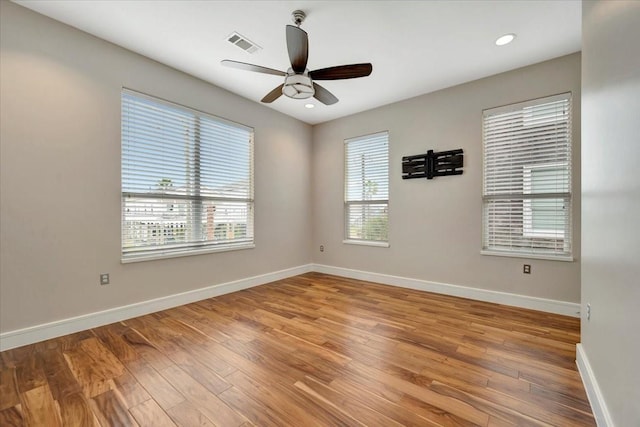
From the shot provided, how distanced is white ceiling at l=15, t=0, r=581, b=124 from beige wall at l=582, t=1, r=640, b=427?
81 centimetres

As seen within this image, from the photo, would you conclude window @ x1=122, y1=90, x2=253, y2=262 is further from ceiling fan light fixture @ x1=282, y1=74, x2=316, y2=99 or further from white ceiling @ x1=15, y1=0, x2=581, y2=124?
ceiling fan light fixture @ x1=282, y1=74, x2=316, y2=99

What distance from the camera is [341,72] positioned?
8.07ft

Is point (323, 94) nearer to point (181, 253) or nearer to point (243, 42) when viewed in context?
point (243, 42)

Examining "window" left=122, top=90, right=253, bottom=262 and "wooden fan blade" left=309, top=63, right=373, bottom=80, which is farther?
"window" left=122, top=90, right=253, bottom=262

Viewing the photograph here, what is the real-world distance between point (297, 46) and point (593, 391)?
9.97ft

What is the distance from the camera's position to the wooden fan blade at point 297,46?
205 centimetres

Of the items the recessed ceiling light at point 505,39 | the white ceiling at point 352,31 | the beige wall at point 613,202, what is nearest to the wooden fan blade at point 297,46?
the white ceiling at point 352,31

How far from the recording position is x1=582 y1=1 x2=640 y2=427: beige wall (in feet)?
3.63

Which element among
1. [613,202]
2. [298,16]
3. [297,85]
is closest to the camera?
[613,202]

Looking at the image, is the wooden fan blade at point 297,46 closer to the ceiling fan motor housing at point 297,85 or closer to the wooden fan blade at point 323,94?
the ceiling fan motor housing at point 297,85

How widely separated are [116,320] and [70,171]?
1.57m

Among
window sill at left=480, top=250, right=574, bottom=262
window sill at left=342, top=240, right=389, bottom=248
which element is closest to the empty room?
window sill at left=480, top=250, right=574, bottom=262

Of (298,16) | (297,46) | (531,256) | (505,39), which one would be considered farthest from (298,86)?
(531,256)

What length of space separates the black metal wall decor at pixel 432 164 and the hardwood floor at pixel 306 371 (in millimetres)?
1863
